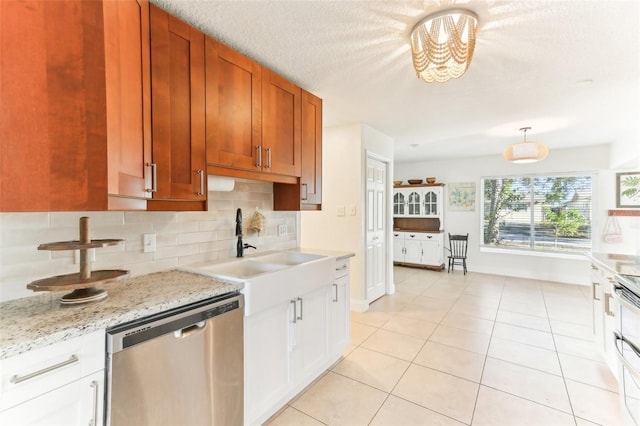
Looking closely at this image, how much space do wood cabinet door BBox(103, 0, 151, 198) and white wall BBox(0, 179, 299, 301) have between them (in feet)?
1.27

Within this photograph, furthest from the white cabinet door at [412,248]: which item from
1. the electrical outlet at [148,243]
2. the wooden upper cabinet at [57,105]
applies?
the wooden upper cabinet at [57,105]

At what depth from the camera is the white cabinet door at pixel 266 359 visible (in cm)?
162

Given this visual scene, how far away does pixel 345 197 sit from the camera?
367 cm

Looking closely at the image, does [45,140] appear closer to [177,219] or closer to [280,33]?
[177,219]

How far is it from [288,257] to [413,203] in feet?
14.7

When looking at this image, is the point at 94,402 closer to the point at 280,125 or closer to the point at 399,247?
the point at 280,125

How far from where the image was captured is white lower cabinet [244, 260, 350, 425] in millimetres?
1646

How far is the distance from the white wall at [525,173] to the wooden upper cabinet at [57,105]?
17.6 ft

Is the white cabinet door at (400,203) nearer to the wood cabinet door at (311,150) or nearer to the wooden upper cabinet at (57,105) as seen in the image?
the wood cabinet door at (311,150)

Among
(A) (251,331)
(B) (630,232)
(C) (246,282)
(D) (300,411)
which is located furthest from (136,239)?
(B) (630,232)

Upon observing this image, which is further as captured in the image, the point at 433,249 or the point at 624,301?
the point at 433,249

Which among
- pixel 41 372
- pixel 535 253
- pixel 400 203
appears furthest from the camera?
pixel 400 203

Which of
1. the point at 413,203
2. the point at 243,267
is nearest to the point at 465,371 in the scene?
the point at 243,267

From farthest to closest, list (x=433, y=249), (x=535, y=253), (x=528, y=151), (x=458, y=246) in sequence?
(x=458, y=246), (x=433, y=249), (x=535, y=253), (x=528, y=151)
